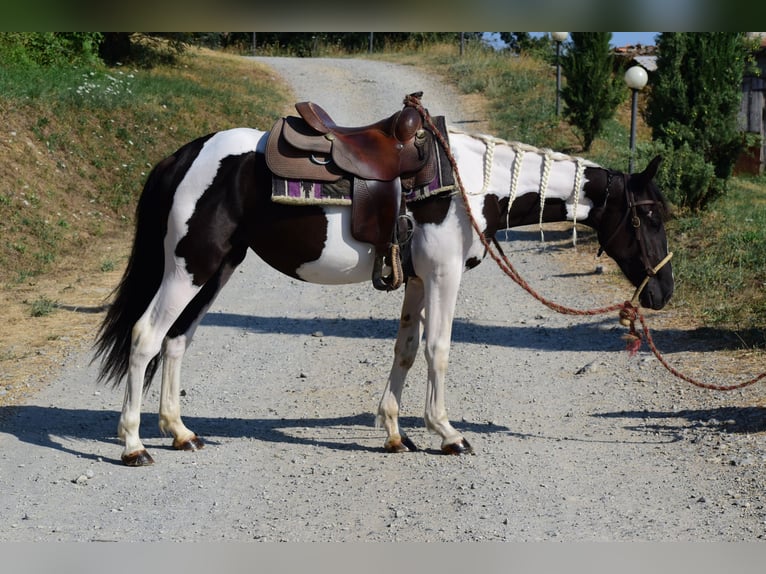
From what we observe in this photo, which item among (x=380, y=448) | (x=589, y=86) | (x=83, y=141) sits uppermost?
(x=589, y=86)

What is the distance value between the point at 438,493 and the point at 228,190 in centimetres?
214

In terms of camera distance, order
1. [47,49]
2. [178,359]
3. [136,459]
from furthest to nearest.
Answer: [47,49], [178,359], [136,459]

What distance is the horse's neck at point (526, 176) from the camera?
576cm

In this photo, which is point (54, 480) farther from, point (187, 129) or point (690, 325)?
point (187, 129)

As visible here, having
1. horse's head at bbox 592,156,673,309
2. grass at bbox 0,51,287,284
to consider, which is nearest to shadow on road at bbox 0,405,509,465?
horse's head at bbox 592,156,673,309

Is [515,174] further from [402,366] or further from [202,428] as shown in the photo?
[202,428]

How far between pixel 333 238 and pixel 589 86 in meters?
15.1

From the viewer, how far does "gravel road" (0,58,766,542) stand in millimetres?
4734

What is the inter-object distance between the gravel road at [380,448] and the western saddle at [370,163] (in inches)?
51.7

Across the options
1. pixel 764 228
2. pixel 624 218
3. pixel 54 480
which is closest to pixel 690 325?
pixel 624 218

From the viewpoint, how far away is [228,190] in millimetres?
5559

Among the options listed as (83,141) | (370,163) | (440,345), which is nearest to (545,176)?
(370,163)

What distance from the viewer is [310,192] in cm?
547

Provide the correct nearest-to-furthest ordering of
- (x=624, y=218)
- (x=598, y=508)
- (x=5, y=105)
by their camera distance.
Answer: (x=598, y=508) < (x=624, y=218) < (x=5, y=105)
